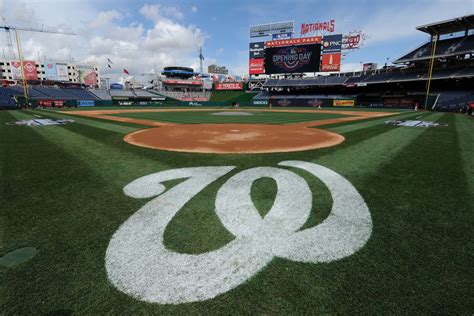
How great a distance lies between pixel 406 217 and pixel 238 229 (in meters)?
2.41

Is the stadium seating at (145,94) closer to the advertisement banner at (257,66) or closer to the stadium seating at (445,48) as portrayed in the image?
the advertisement banner at (257,66)

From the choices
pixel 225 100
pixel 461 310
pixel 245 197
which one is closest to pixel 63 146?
pixel 245 197

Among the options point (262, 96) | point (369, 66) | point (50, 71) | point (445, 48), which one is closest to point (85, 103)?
point (262, 96)

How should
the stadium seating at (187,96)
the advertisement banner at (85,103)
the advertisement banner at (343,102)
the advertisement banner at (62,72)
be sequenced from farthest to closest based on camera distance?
1. the advertisement banner at (62,72)
2. the stadium seating at (187,96)
3. the advertisement banner at (85,103)
4. the advertisement banner at (343,102)

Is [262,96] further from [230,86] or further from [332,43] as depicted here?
[332,43]

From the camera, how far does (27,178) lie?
4891 millimetres

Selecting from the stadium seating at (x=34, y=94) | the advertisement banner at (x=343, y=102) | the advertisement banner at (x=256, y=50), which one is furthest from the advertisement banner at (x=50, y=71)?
the advertisement banner at (x=343, y=102)

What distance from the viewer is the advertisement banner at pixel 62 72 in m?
82.8

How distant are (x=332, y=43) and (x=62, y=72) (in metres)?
88.4

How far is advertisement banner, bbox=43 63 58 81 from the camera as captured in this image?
8212 cm

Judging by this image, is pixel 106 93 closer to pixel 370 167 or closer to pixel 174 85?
pixel 174 85

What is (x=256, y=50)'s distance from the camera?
62.9m

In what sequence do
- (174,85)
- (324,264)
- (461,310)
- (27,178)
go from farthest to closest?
(174,85) < (27,178) < (324,264) < (461,310)

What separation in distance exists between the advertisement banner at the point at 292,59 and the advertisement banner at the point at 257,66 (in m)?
5.31
